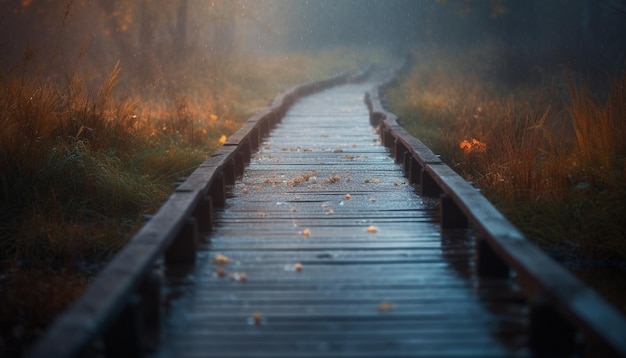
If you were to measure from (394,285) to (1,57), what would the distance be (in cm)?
1298

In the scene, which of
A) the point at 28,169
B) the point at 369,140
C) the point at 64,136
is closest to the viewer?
the point at 28,169

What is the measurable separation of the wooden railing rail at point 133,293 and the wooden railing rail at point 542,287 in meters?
1.54

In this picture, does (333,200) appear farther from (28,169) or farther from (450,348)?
(450,348)

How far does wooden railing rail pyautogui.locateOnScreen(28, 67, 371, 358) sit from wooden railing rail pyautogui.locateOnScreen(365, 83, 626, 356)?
5.05 feet

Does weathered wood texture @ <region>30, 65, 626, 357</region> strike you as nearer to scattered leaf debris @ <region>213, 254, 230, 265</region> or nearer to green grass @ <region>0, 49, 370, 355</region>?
scattered leaf debris @ <region>213, 254, 230, 265</region>

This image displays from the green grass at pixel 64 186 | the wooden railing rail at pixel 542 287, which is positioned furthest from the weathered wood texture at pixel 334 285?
the green grass at pixel 64 186

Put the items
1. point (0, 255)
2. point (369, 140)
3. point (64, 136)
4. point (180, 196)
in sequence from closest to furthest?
point (180, 196), point (0, 255), point (64, 136), point (369, 140)

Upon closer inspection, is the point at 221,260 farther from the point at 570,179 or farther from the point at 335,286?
the point at 570,179

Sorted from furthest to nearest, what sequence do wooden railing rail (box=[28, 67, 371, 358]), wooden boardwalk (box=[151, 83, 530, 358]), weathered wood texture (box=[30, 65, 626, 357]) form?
wooden boardwalk (box=[151, 83, 530, 358]) → weathered wood texture (box=[30, 65, 626, 357]) → wooden railing rail (box=[28, 67, 371, 358])

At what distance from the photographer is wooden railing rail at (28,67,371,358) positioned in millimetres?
2424

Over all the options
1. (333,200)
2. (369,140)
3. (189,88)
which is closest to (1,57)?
(189,88)

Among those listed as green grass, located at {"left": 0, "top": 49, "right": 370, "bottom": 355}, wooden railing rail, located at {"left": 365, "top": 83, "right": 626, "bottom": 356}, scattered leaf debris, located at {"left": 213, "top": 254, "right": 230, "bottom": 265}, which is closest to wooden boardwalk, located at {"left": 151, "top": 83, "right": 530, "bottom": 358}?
scattered leaf debris, located at {"left": 213, "top": 254, "right": 230, "bottom": 265}

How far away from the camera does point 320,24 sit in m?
49.6

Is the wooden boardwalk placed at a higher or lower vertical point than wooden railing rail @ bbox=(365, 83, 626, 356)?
lower
